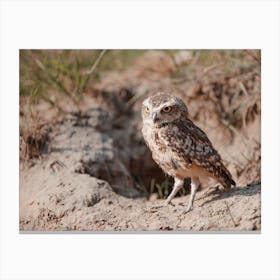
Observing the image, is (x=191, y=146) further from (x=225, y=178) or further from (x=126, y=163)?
(x=126, y=163)

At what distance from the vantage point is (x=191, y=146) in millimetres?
3686

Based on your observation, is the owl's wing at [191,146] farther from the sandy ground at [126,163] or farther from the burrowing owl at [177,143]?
the sandy ground at [126,163]

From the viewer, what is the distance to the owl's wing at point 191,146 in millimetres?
3646

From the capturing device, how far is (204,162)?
371 centimetres

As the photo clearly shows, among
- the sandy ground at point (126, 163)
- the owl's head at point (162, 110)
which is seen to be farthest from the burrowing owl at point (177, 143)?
the sandy ground at point (126, 163)

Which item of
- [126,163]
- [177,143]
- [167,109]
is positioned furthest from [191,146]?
[126,163]

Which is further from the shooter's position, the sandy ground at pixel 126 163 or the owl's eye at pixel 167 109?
the sandy ground at pixel 126 163

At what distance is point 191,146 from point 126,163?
1.32 meters

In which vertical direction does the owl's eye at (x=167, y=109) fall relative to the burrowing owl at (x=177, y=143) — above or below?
above

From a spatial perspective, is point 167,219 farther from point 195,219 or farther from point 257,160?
point 257,160

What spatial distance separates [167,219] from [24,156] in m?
1.15

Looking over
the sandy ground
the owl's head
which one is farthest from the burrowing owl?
the sandy ground
